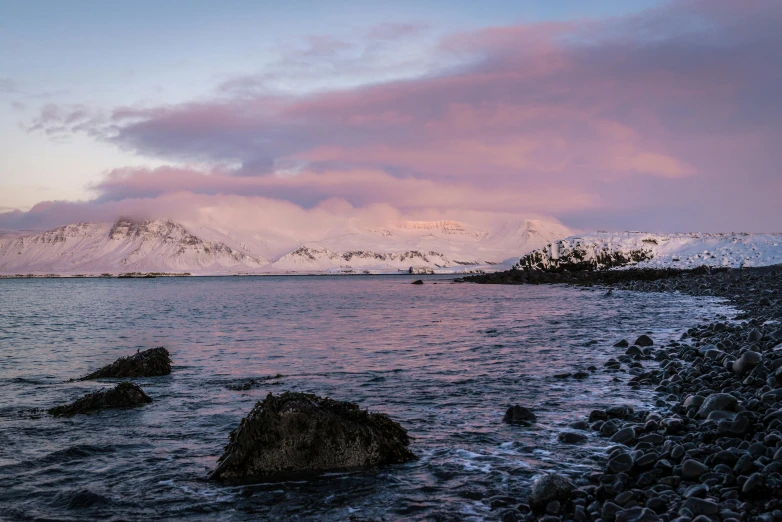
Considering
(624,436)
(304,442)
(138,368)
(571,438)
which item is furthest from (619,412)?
(138,368)

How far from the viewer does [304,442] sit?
904cm

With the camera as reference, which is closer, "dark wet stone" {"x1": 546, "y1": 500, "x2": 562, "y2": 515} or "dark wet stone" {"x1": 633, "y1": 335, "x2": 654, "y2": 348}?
"dark wet stone" {"x1": 546, "y1": 500, "x2": 562, "y2": 515}

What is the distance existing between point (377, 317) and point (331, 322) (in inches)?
201

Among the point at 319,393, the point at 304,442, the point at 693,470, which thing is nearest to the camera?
the point at 693,470

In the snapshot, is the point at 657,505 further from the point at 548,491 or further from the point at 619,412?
the point at 619,412

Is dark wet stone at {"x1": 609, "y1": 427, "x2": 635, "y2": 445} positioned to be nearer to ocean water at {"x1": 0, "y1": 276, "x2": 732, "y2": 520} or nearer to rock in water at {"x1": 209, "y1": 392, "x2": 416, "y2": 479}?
ocean water at {"x1": 0, "y1": 276, "x2": 732, "y2": 520}

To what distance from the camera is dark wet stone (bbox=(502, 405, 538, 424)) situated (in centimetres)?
1114

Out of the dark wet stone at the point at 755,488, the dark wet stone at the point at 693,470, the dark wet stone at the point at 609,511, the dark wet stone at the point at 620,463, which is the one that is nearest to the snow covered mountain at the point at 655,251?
the dark wet stone at the point at 620,463

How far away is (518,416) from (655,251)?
114 m

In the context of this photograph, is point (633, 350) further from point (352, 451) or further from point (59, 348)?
point (59, 348)

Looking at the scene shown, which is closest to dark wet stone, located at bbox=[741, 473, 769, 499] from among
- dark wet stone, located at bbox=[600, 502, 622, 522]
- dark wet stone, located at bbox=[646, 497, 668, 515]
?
dark wet stone, located at bbox=[646, 497, 668, 515]

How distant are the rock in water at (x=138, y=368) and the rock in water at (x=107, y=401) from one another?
4.47 meters

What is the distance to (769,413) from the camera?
345 inches

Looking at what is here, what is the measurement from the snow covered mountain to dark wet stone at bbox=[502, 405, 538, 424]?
8649cm
